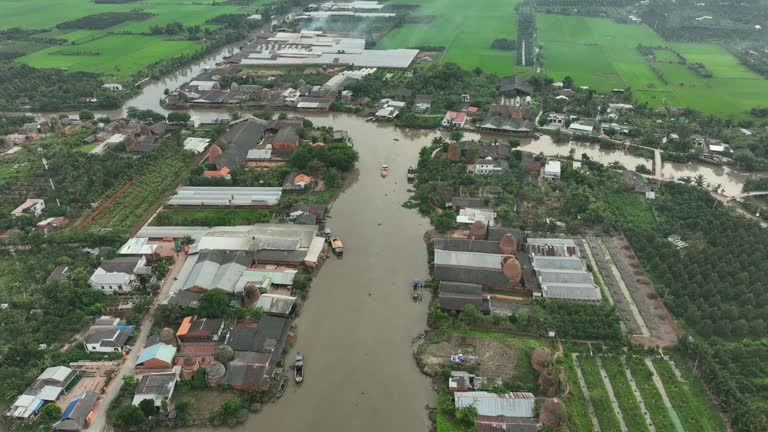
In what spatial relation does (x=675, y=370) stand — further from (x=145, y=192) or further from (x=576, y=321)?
(x=145, y=192)

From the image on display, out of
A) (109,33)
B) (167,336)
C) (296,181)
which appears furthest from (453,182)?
(109,33)

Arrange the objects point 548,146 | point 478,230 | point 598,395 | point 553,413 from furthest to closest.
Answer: point 548,146 < point 478,230 < point 598,395 < point 553,413

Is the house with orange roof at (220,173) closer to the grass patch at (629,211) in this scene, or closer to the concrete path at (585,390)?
the concrete path at (585,390)

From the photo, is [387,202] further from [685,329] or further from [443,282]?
[685,329]

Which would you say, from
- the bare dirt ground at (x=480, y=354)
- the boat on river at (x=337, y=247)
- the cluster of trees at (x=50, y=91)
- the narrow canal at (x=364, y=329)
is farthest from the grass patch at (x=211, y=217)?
the cluster of trees at (x=50, y=91)

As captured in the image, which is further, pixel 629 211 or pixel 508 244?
pixel 629 211
